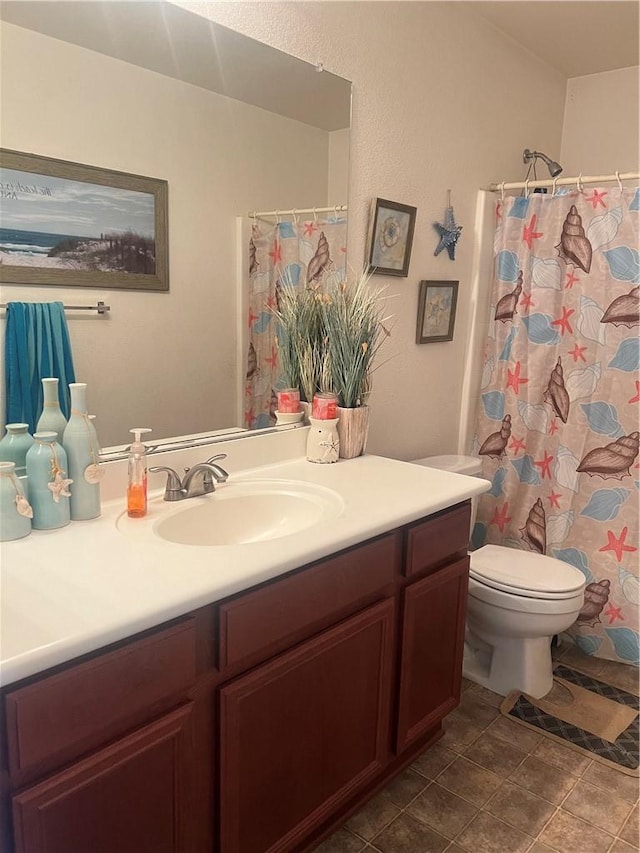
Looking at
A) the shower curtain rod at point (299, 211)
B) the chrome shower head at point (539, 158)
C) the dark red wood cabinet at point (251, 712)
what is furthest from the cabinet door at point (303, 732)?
the chrome shower head at point (539, 158)

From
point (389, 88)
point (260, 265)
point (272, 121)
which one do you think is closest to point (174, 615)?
point (260, 265)

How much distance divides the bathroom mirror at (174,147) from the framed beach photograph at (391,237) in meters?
0.27

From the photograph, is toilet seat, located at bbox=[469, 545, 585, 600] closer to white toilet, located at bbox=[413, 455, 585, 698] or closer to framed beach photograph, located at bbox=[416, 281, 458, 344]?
white toilet, located at bbox=[413, 455, 585, 698]

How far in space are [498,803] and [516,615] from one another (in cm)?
59

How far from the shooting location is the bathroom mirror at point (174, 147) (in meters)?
1.42

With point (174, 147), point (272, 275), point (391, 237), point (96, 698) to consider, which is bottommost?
point (96, 698)

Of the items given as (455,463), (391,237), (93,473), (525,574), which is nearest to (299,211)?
(391,237)

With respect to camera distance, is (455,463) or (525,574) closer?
(525,574)

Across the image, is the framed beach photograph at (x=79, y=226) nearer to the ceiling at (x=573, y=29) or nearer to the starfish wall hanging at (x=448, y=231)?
the starfish wall hanging at (x=448, y=231)

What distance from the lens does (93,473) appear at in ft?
4.70

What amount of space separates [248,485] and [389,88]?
1476 millimetres

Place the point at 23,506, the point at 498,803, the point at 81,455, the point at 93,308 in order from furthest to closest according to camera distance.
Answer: the point at 498,803, the point at 93,308, the point at 81,455, the point at 23,506

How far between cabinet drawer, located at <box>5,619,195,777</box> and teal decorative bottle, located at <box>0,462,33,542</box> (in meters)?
0.42

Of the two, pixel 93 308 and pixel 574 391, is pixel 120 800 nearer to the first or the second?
pixel 93 308
